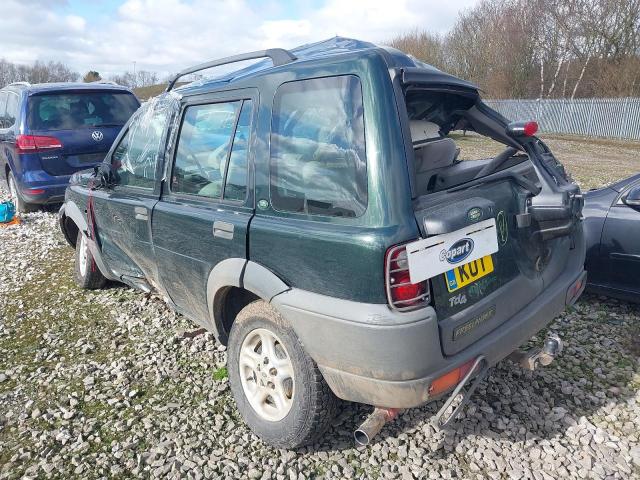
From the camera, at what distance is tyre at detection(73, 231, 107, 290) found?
15.9 feet

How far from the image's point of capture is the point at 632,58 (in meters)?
26.4

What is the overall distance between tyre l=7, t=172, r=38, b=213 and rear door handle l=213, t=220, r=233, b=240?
6.58m

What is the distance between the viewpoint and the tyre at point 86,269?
4.84 meters

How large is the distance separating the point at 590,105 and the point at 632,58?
4.62 m

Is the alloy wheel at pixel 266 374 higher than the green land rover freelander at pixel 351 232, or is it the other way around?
the green land rover freelander at pixel 351 232

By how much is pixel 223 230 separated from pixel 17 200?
284 inches

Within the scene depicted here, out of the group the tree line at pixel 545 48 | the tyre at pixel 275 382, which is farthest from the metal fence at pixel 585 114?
the tyre at pixel 275 382

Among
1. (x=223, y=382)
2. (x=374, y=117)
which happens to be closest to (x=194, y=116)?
(x=374, y=117)

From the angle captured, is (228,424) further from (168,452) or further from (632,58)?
(632,58)

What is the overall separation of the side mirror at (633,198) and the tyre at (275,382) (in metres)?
3.00

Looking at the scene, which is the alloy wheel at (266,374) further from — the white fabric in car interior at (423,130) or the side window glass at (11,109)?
the side window glass at (11,109)

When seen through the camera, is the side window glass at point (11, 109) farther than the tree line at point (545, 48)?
No

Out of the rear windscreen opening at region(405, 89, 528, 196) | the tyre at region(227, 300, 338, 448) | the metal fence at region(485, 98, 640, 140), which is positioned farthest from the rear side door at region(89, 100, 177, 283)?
the metal fence at region(485, 98, 640, 140)

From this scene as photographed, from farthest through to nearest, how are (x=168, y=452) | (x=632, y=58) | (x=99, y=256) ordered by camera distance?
(x=632, y=58) → (x=99, y=256) → (x=168, y=452)
